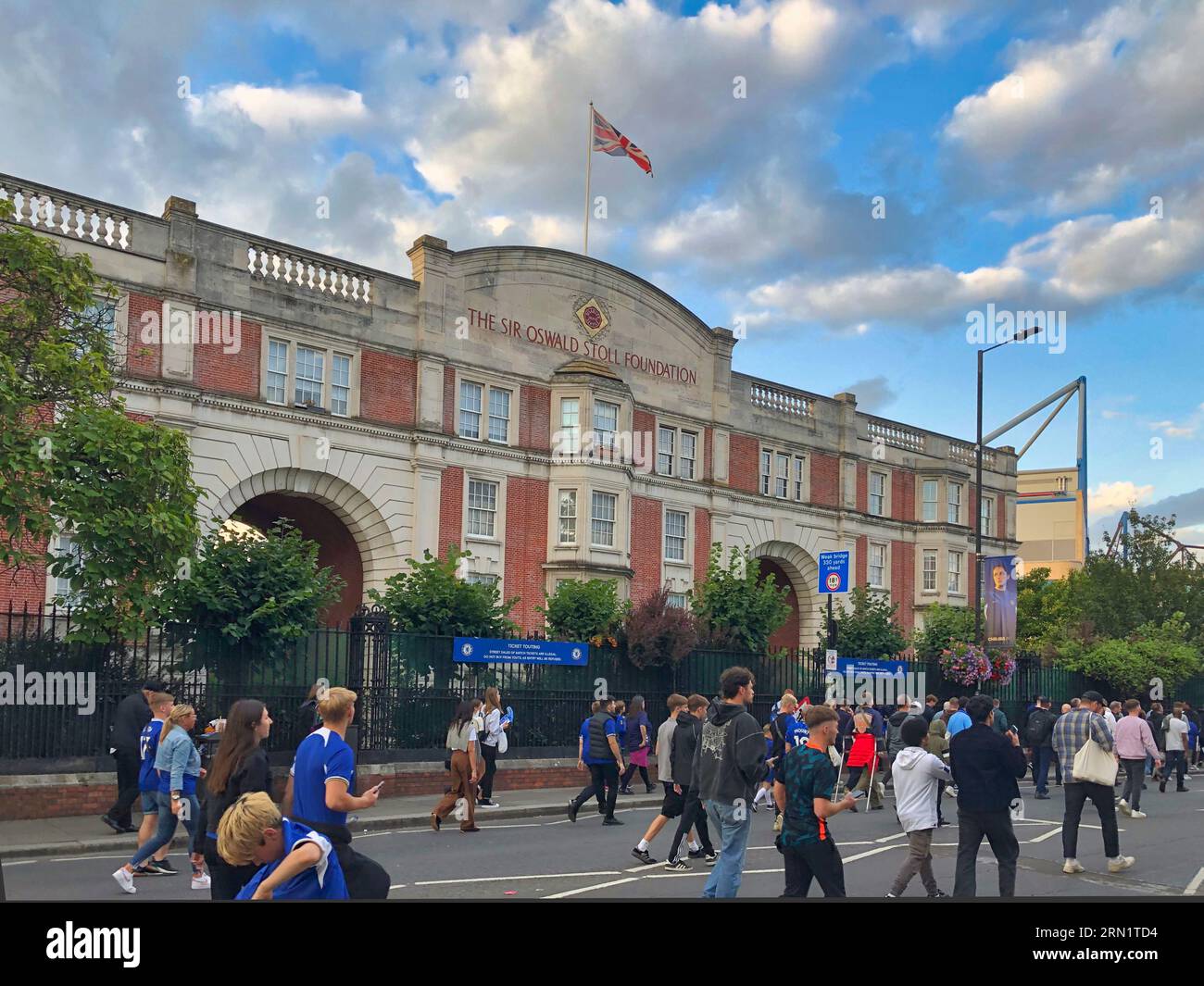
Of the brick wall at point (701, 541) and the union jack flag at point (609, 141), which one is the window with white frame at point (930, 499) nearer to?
the brick wall at point (701, 541)

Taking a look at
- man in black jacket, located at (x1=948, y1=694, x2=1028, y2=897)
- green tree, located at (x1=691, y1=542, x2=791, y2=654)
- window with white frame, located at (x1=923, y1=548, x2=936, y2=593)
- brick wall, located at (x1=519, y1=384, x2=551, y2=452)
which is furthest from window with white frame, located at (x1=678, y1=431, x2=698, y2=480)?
man in black jacket, located at (x1=948, y1=694, x2=1028, y2=897)

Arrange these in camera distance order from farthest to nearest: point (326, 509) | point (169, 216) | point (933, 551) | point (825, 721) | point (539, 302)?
point (933, 551) → point (539, 302) → point (326, 509) → point (169, 216) → point (825, 721)

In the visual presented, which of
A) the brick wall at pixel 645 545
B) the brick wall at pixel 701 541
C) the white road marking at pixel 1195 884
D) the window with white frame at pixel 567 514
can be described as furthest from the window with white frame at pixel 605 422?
the white road marking at pixel 1195 884

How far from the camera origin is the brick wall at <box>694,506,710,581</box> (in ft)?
122

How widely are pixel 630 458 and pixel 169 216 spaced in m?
14.1

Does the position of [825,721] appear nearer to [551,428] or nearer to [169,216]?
[169,216]

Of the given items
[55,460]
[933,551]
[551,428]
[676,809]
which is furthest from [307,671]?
[933,551]

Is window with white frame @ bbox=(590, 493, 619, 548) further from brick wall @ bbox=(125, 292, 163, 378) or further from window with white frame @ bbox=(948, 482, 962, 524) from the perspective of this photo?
window with white frame @ bbox=(948, 482, 962, 524)

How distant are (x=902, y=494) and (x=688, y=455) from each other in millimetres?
11448

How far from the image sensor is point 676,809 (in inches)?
516

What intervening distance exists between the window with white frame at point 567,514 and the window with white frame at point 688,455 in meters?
5.08

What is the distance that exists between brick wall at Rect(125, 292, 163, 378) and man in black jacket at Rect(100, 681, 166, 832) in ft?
41.5

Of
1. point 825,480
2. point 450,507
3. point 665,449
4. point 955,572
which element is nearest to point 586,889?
point 450,507
